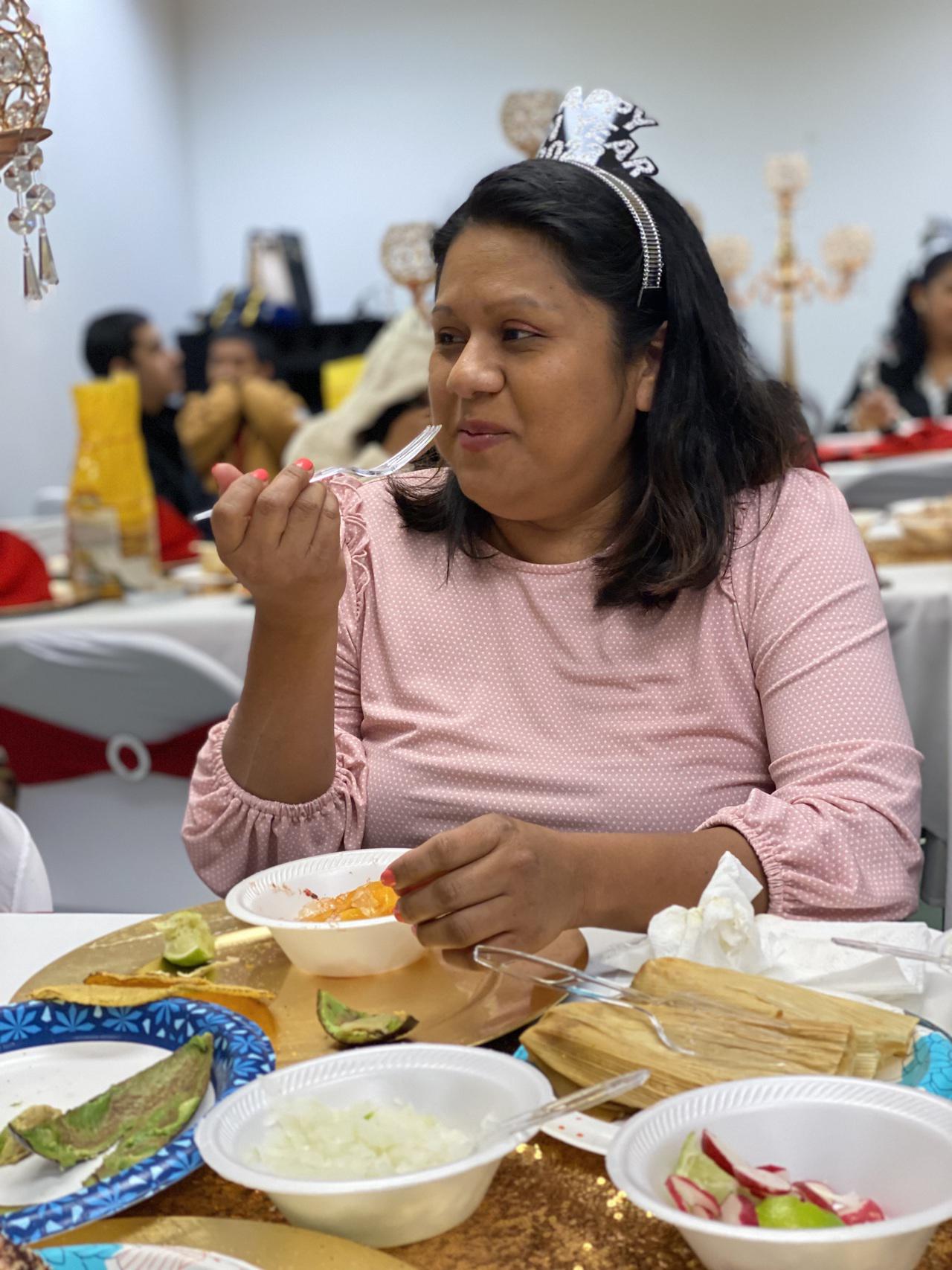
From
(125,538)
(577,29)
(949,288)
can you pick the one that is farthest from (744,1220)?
(577,29)

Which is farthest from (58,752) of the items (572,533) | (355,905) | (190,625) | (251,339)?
(251,339)

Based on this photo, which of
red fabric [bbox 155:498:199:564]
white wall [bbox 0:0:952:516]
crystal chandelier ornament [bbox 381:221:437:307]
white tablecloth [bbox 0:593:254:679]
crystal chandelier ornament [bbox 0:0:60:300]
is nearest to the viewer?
crystal chandelier ornament [bbox 0:0:60:300]

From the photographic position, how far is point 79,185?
609cm

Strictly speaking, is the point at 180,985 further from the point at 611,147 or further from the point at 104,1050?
the point at 611,147

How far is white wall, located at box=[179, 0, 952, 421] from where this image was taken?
7000mm

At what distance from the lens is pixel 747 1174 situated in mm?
550

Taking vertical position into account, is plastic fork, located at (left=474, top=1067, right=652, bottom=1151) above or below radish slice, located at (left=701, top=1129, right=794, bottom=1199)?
above

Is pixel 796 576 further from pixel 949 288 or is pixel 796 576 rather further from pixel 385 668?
pixel 949 288

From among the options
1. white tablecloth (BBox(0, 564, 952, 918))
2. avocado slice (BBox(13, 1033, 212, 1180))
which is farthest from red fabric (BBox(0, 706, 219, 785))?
avocado slice (BBox(13, 1033, 212, 1180))

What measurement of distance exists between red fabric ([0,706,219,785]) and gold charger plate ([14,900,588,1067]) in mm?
998

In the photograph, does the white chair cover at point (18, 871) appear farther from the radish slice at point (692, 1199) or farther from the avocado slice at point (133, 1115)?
the radish slice at point (692, 1199)

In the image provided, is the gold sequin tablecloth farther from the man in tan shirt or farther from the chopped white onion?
the man in tan shirt

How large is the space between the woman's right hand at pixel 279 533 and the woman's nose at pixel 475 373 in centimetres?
17

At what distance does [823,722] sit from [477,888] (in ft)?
1.39
